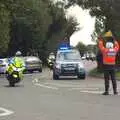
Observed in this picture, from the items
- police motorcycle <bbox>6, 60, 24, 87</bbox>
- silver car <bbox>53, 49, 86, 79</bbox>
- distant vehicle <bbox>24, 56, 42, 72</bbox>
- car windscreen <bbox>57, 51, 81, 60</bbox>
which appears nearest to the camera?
police motorcycle <bbox>6, 60, 24, 87</bbox>

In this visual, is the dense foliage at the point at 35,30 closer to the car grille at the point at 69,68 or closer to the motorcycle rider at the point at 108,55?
the car grille at the point at 69,68

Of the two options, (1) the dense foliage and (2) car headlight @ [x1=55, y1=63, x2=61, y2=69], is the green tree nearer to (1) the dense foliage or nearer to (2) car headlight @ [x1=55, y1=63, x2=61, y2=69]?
(1) the dense foliage

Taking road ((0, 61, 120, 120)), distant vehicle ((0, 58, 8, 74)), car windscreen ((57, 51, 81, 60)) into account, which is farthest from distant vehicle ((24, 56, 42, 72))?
road ((0, 61, 120, 120))

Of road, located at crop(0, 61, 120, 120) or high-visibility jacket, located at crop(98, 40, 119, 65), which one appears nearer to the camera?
road, located at crop(0, 61, 120, 120)

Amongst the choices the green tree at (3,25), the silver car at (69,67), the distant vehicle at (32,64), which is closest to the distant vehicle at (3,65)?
the distant vehicle at (32,64)

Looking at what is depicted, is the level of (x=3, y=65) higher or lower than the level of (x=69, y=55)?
lower

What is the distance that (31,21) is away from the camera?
241 ft

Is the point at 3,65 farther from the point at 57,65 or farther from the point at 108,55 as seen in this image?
the point at 108,55

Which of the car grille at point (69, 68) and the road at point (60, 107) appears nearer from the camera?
the road at point (60, 107)

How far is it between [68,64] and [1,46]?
24.6m

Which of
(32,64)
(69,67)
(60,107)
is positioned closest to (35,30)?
(32,64)

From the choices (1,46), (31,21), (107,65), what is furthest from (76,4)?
(107,65)

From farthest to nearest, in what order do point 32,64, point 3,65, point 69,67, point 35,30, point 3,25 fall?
point 35,30
point 3,25
point 32,64
point 3,65
point 69,67

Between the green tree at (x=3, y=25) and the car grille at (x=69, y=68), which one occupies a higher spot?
the green tree at (x=3, y=25)
